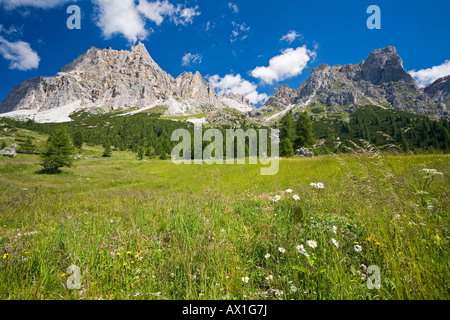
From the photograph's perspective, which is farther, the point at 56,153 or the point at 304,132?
the point at 304,132

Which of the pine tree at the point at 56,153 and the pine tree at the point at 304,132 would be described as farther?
the pine tree at the point at 304,132

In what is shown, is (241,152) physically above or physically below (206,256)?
above

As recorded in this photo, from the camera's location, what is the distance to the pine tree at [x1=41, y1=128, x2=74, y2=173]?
82.7 ft

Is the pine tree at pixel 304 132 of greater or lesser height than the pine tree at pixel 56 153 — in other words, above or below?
above

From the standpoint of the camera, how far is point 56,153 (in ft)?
85.3

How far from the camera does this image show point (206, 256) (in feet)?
8.74

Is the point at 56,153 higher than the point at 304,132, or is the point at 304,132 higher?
the point at 304,132

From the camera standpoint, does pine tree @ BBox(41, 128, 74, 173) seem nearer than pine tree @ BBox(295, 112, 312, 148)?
Yes

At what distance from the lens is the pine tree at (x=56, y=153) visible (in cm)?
2522

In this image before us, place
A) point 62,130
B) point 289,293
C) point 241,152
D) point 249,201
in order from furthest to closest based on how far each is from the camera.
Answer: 1. point 241,152
2. point 62,130
3. point 249,201
4. point 289,293

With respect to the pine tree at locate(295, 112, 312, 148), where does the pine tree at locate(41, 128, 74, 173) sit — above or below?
below
